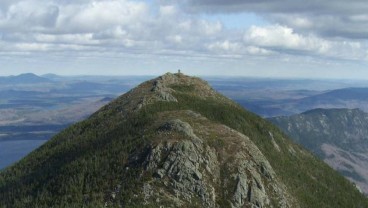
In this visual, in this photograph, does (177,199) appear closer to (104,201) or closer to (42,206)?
(104,201)

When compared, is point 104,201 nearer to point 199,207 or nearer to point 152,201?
point 152,201

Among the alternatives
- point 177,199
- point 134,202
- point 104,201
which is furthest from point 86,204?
point 177,199

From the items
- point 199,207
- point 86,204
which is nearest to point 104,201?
point 86,204

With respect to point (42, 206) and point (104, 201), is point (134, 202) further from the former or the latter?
point (42, 206)

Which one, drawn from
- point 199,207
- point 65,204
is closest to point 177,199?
point 199,207

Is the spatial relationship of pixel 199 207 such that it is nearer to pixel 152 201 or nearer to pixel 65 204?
pixel 152 201

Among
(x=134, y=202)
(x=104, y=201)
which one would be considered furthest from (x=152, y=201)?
(x=104, y=201)
